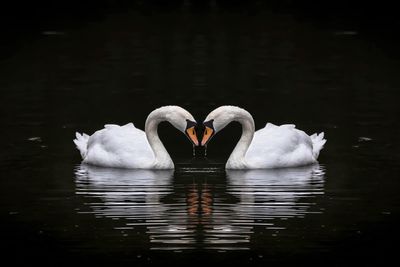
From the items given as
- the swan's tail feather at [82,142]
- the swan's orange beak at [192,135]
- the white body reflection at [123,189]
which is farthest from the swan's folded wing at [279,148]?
the swan's tail feather at [82,142]

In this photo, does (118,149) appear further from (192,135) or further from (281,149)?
(281,149)

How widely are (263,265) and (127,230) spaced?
84.2 inches

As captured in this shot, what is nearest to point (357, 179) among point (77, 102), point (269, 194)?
point (269, 194)

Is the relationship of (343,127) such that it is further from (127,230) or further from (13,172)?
(127,230)

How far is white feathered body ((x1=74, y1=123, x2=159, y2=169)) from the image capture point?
22.8 m

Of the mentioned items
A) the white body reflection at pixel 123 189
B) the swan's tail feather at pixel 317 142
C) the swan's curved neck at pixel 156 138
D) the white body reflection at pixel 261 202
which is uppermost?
the swan's curved neck at pixel 156 138

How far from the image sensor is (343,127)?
2556 centimetres

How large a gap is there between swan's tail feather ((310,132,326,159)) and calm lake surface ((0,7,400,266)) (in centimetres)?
19

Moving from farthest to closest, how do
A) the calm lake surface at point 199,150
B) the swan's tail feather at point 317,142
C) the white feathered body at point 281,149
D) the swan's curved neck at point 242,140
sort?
the swan's tail feather at point 317,142 < the white feathered body at point 281,149 < the swan's curved neck at point 242,140 < the calm lake surface at point 199,150

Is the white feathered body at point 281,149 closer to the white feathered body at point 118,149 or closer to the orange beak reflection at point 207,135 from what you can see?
the orange beak reflection at point 207,135

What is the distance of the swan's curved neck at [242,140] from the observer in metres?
22.5

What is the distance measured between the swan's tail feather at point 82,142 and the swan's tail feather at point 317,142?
320 cm

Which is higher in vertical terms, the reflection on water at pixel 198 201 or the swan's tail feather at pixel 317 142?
the swan's tail feather at pixel 317 142

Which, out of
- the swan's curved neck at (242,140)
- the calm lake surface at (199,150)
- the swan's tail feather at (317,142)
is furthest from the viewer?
the swan's tail feather at (317,142)
